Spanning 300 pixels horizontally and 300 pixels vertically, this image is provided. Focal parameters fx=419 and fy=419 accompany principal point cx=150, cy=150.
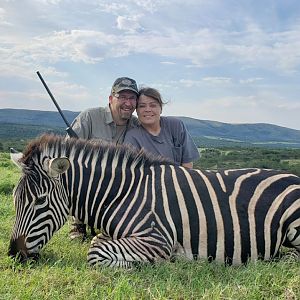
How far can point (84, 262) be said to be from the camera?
4.09m

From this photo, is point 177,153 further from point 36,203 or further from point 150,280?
point 150,280

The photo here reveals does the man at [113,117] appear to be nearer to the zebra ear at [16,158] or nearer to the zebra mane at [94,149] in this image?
the zebra mane at [94,149]

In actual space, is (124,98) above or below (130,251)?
above

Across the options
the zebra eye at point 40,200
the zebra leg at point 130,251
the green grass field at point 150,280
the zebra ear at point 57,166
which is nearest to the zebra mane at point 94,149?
the zebra ear at point 57,166

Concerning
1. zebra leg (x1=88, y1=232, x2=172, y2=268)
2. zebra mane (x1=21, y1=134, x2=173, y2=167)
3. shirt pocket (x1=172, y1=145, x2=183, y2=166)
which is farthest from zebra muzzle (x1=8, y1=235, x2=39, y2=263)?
shirt pocket (x1=172, y1=145, x2=183, y2=166)

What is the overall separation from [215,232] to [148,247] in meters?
0.71

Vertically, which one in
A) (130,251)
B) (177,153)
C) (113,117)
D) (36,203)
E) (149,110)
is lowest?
(130,251)

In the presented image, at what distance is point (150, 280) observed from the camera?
3.52 metres

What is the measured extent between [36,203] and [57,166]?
0.42m

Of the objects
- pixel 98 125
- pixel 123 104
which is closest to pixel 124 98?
pixel 123 104

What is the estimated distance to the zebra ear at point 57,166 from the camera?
3.98 m

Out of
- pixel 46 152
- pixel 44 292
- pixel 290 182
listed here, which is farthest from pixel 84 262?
pixel 290 182

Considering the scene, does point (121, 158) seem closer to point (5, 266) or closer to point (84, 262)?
point (84, 262)

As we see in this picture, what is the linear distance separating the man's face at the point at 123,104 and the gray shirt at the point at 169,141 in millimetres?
277
